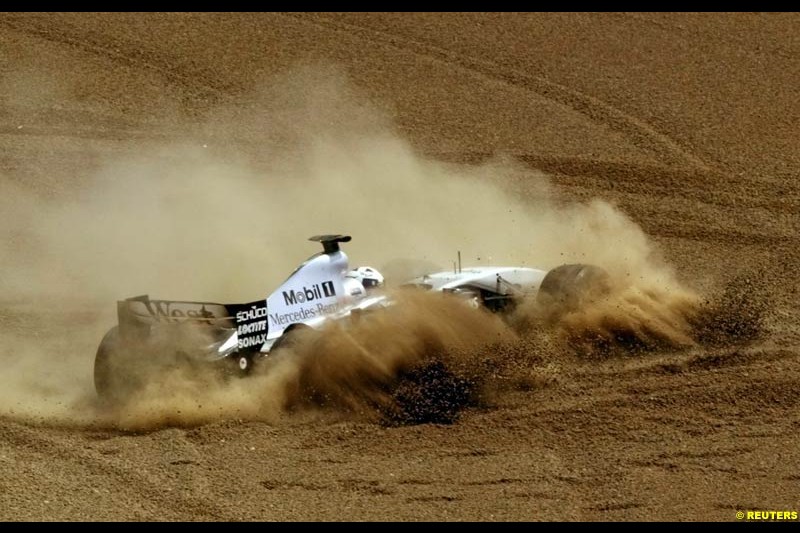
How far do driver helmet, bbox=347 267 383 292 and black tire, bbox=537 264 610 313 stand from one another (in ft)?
5.52

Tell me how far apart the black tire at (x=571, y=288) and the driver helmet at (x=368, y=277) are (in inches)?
66.2

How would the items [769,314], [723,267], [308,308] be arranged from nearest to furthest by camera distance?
1. [308,308]
2. [769,314]
3. [723,267]

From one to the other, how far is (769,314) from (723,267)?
2.71 m

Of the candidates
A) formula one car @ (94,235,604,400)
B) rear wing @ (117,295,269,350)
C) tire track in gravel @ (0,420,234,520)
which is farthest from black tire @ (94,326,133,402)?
tire track in gravel @ (0,420,234,520)

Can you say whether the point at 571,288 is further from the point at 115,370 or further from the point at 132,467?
the point at 132,467

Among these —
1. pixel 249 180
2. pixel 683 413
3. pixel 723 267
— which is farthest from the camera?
pixel 249 180

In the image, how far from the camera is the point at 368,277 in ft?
44.8

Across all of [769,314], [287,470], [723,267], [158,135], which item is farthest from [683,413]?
[158,135]

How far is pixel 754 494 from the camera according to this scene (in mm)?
10578

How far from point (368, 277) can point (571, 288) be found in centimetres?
211

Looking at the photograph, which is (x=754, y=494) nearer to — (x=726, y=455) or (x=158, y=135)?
(x=726, y=455)

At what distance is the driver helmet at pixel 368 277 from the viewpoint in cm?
1355

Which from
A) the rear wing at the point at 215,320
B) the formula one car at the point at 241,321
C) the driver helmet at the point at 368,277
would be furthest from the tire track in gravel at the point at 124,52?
the rear wing at the point at 215,320
